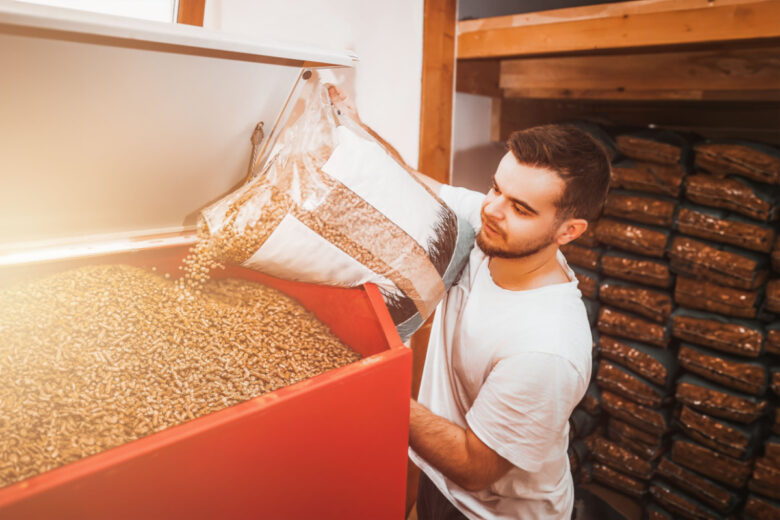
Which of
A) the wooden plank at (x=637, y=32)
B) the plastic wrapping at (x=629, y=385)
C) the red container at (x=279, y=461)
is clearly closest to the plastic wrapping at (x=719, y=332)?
the plastic wrapping at (x=629, y=385)

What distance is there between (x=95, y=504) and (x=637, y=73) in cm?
210

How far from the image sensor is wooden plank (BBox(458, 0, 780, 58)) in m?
1.20

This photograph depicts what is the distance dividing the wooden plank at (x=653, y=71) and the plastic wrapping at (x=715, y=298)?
72 cm

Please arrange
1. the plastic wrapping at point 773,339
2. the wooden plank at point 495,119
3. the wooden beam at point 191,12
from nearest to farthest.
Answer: the wooden beam at point 191,12, the plastic wrapping at point 773,339, the wooden plank at point 495,119

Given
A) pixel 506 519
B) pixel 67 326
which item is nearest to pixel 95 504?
pixel 67 326

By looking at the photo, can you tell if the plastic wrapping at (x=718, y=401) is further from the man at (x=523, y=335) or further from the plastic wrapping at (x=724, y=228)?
the man at (x=523, y=335)

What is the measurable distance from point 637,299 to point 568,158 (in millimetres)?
1216

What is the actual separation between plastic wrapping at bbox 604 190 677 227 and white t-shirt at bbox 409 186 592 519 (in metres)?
0.84

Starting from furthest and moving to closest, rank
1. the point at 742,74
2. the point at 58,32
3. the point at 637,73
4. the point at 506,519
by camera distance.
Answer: the point at 637,73 → the point at 742,74 → the point at 506,519 → the point at 58,32

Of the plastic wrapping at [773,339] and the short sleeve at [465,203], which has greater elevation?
the short sleeve at [465,203]

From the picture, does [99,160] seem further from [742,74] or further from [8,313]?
[742,74]

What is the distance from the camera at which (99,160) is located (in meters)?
0.97

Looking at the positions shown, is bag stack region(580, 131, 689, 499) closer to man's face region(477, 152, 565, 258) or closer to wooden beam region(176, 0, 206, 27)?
man's face region(477, 152, 565, 258)

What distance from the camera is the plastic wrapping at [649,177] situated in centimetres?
177
